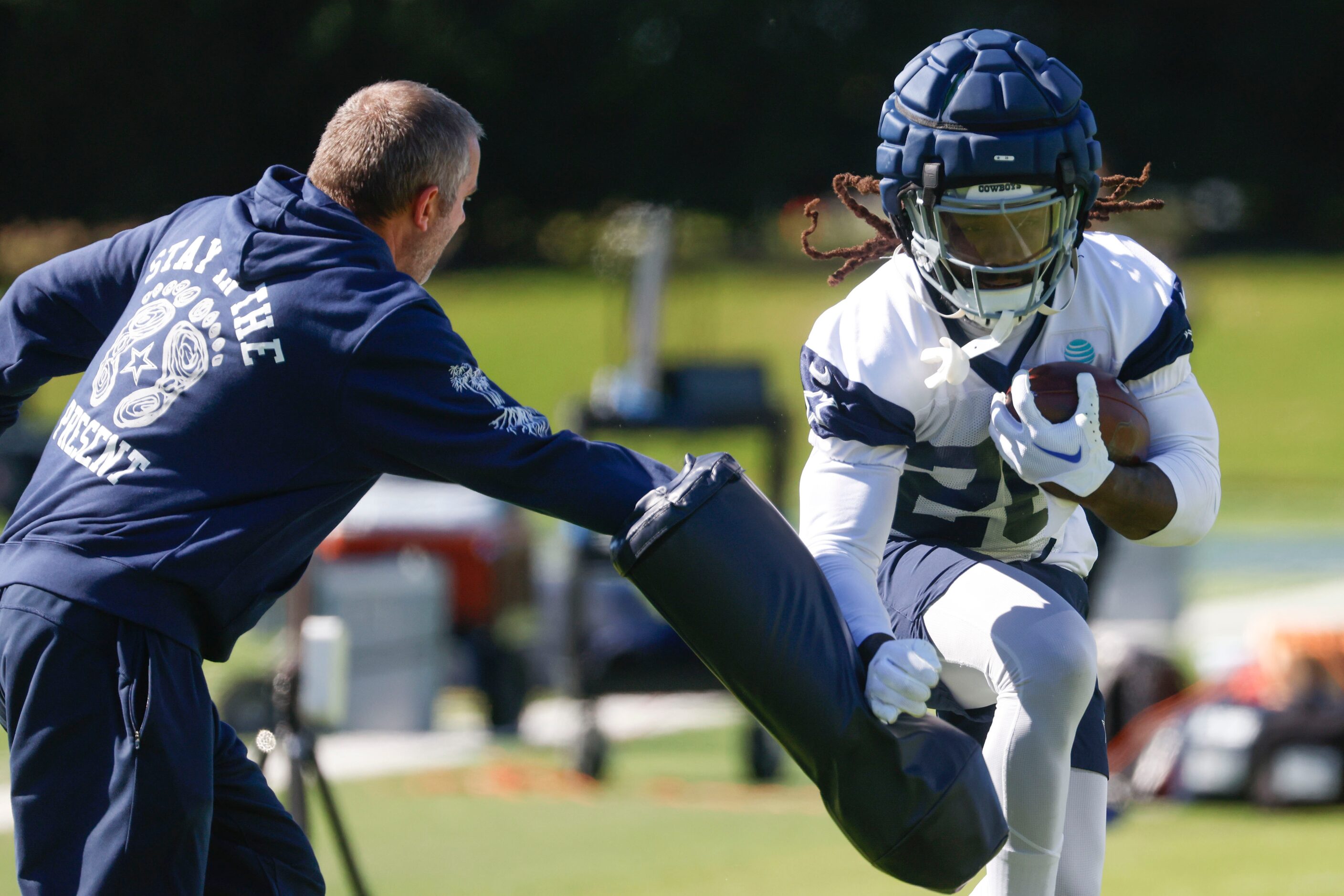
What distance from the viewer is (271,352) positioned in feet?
8.28

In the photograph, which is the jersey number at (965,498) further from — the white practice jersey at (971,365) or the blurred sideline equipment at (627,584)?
the blurred sideline equipment at (627,584)

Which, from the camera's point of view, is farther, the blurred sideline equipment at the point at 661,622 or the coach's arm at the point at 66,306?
the blurred sideline equipment at the point at 661,622

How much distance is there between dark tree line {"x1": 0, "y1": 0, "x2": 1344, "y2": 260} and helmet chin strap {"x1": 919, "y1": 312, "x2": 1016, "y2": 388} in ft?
55.4

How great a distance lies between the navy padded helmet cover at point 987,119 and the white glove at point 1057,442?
1.15 ft

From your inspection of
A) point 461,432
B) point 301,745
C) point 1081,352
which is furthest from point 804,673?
point 301,745

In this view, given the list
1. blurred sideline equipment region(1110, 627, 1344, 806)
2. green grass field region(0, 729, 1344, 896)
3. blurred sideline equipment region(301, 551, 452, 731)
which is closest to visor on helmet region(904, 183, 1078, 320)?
green grass field region(0, 729, 1344, 896)

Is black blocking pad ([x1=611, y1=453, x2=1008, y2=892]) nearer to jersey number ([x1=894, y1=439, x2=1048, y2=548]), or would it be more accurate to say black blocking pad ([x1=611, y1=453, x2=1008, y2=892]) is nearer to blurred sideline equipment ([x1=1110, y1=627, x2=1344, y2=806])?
jersey number ([x1=894, y1=439, x2=1048, y2=548])

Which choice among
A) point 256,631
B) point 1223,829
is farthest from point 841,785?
Answer: point 256,631

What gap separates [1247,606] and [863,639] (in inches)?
446

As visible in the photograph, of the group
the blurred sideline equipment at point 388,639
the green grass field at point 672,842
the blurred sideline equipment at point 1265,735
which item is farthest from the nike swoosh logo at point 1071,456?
the blurred sideline equipment at point 388,639

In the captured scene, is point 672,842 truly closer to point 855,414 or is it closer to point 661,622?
point 661,622

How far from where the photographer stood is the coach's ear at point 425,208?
2.80m

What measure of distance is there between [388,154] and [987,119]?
101 centimetres

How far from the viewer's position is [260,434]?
2.56 m
